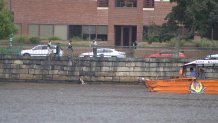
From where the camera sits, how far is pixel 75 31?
80812 millimetres

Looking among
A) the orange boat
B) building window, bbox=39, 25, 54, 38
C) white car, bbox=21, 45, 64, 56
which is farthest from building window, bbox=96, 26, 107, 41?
the orange boat

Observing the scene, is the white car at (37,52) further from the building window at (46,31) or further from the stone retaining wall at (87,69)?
the building window at (46,31)

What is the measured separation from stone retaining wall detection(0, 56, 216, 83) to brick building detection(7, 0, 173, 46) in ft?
103

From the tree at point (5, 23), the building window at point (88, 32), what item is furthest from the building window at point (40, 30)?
the tree at point (5, 23)

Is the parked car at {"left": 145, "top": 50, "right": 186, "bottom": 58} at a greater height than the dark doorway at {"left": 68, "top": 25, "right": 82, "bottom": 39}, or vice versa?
the dark doorway at {"left": 68, "top": 25, "right": 82, "bottom": 39}

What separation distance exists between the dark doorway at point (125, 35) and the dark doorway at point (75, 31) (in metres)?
4.33

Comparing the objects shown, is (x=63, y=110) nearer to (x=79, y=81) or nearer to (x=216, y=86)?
(x=216, y=86)

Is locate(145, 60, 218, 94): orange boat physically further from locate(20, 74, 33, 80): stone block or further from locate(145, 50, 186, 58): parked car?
locate(20, 74, 33, 80): stone block

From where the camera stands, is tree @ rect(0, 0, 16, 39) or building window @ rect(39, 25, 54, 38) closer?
tree @ rect(0, 0, 16, 39)

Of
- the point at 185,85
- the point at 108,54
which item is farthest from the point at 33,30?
the point at 185,85

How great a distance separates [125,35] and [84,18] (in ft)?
17.5

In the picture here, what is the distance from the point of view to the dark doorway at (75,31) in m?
80.3

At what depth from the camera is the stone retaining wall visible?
4738 cm

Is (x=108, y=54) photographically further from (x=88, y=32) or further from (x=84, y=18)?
(x=84, y=18)
